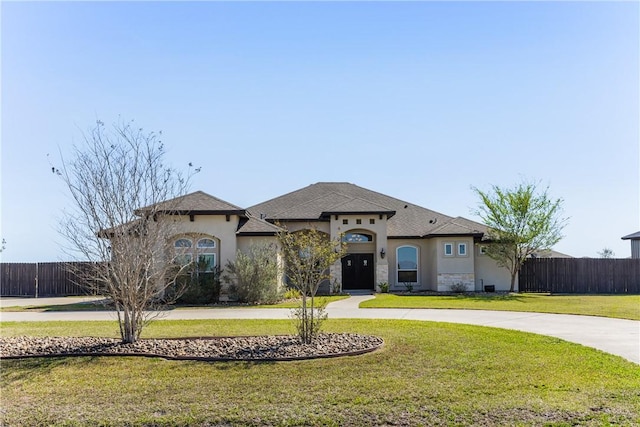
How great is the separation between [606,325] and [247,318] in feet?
33.7

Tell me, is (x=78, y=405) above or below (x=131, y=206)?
below

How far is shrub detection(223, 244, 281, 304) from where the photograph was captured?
75.1 feet

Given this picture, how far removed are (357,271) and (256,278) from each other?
8.88 metres

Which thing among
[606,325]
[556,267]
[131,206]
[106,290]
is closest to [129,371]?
[106,290]

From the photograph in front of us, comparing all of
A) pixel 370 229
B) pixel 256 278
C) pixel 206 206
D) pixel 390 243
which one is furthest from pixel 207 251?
pixel 390 243

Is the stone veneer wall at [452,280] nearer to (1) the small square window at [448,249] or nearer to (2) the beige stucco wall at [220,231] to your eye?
(1) the small square window at [448,249]

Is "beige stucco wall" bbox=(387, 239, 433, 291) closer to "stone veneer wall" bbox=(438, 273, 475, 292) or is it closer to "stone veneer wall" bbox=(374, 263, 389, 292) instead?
"stone veneer wall" bbox=(438, 273, 475, 292)

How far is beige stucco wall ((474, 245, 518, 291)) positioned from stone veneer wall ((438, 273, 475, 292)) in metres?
1.48

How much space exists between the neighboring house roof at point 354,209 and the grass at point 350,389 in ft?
58.7

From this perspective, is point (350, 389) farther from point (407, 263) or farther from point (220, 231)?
point (407, 263)

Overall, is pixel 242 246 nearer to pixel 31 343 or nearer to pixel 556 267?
pixel 31 343

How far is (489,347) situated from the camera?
36.1ft

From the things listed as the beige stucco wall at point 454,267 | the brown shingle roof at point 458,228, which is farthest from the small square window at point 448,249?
the brown shingle roof at point 458,228

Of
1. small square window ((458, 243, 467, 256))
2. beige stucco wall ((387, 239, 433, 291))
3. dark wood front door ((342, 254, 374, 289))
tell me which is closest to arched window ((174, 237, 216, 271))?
dark wood front door ((342, 254, 374, 289))
